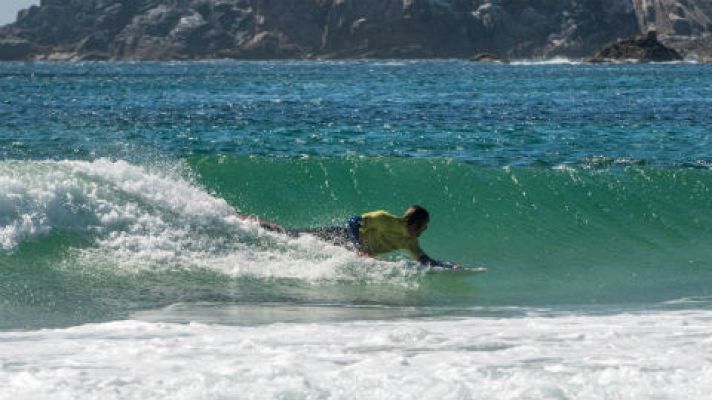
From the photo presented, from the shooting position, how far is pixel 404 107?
144ft

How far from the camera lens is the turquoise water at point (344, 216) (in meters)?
12.8

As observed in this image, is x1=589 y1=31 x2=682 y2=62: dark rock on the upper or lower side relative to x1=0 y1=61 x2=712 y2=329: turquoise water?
→ lower

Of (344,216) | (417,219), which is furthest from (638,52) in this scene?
(417,219)

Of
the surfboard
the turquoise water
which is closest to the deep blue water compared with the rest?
the turquoise water

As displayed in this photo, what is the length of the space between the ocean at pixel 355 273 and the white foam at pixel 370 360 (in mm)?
25

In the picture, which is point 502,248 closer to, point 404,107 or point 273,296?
point 273,296

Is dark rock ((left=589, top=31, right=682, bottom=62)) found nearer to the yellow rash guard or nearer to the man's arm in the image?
the man's arm

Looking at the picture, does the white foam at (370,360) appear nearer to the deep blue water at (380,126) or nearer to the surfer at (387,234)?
the surfer at (387,234)

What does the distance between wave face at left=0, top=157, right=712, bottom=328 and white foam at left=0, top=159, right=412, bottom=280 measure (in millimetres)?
22

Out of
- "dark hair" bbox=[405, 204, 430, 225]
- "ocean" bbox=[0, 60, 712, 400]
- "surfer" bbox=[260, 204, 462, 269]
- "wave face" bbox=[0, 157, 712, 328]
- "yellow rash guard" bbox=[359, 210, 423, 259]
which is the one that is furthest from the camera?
"yellow rash guard" bbox=[359, 210, 423, 259]

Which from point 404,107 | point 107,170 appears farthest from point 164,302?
point 404,107

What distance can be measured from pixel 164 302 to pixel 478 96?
4177 cm

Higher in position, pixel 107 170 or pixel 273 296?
pixel 107 170

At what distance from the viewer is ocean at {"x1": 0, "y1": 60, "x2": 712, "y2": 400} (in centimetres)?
902
